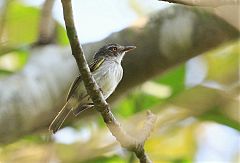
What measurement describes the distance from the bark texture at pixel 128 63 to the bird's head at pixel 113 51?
11cm

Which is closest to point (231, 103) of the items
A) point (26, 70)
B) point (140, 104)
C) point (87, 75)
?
point (140, 104)

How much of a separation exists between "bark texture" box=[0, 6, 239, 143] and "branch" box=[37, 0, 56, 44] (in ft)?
0.56

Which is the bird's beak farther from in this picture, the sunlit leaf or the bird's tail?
the sunlit leaf

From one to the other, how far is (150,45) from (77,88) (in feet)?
1.95

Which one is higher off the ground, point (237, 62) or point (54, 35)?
point (54, 35)

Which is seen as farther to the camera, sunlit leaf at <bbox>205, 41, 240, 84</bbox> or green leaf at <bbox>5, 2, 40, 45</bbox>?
green leaf at <bbox>5, 2, 40, 45</bbox>

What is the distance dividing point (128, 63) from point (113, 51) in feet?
0.58

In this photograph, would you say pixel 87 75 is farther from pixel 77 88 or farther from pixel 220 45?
pixel 220 45

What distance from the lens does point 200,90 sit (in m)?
2.85

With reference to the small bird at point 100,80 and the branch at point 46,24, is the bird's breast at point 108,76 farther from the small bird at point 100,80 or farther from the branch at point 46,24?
the branch at point 46,24

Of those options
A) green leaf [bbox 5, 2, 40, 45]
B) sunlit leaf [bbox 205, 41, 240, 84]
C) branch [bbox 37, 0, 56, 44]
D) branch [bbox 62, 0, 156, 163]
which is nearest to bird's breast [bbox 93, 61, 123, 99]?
branch [bbox 62, 0, 156, 163]

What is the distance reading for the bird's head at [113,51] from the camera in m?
2.66

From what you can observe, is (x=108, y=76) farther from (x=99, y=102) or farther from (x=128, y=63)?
(x=99, y=102)

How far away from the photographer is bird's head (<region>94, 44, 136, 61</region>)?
266 centimetres
